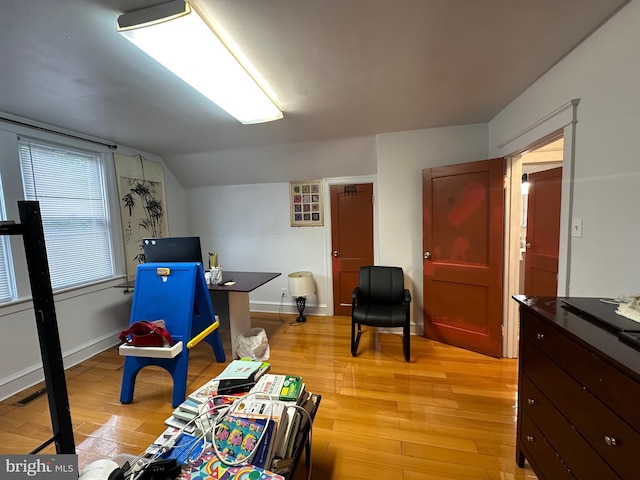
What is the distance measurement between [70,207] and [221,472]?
3.19m

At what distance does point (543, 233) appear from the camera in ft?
9.21

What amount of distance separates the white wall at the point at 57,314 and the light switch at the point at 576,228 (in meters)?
4.34

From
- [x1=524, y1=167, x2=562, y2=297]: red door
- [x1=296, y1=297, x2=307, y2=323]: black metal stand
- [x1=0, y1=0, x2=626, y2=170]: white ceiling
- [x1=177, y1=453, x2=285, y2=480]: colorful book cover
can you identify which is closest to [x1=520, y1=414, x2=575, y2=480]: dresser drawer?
[x1=177, y1=453, x2=285, y2=480]: colorful book cover

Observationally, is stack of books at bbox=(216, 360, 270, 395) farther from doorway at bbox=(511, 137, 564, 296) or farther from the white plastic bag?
doorway at bbox=(511, 137, 564, 296)

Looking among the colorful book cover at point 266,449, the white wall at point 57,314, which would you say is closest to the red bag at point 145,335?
the white wall at point 57,314

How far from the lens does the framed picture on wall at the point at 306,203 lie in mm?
3857

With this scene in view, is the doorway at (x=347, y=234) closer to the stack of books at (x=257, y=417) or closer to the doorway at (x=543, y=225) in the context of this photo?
the doorway at (x=543, y=225)

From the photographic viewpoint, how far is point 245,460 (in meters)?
0.90

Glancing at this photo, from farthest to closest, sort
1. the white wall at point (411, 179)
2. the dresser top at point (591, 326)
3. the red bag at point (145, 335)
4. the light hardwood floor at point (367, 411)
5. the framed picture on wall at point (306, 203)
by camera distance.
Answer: the framed picture on wall at point (306, 203) < the white wall at point (411, 179) < the red bag at point (145, 335) < the light hardwood floor at point (367, 411) < the dresser top at point (591, 326)

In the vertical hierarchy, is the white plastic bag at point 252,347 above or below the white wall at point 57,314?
below

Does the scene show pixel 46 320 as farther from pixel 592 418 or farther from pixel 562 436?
pixel 562 436

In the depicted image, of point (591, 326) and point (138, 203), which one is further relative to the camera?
point (138, 203)
